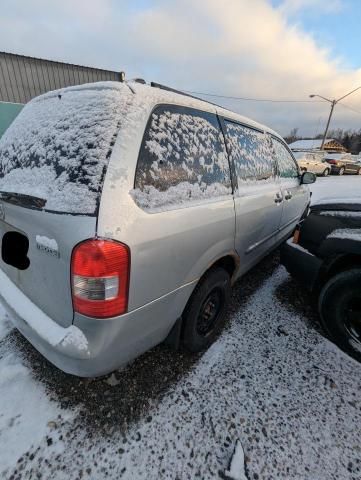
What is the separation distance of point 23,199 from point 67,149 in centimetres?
37

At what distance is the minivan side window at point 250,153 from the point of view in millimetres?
2133

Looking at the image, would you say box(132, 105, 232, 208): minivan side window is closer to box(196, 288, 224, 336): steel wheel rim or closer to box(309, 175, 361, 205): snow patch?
box(196, 288, 224, 336): steel wheel rim

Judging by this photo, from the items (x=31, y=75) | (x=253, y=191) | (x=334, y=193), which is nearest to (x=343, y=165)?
(x=334, y=193)

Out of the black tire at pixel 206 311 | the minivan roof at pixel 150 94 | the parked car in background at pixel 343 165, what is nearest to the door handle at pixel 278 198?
the black tire at pixel 206 311

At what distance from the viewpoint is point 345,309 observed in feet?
7.15

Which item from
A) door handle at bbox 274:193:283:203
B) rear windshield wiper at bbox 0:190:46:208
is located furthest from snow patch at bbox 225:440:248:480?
door handle at bbox 274:193:283:203

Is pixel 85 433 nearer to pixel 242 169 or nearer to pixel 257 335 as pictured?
pixel 257 335

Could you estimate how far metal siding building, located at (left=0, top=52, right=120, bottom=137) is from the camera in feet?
30.8

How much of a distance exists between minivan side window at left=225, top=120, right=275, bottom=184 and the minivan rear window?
1077mm

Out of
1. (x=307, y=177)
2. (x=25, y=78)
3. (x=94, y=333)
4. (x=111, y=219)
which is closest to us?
(x=111, y=219)

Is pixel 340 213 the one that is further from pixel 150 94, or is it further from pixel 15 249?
pixel 15 249

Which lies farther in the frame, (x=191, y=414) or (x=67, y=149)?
(x=191, y=414)

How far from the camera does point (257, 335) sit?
2.39m

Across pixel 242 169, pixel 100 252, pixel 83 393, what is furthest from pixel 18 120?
pixel 83 393
